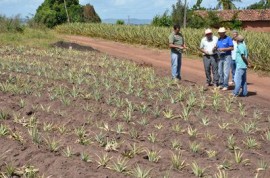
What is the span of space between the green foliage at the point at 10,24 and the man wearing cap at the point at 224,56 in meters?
23.3

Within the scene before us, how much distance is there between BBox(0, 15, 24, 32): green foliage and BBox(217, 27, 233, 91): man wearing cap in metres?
23.3

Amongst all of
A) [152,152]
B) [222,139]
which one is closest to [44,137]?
[152,152]

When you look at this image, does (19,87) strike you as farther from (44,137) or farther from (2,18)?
(2,18)

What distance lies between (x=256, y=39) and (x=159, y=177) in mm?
14903

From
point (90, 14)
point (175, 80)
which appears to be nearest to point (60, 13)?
point (90, 14)

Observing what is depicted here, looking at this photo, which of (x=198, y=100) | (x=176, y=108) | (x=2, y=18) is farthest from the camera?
(x=2, y=18)

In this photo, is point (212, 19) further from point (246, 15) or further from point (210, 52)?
point (210, 52)

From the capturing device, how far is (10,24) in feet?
109

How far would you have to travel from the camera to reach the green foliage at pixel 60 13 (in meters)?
48.8

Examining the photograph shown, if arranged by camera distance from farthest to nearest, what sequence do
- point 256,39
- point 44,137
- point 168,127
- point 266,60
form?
point 256,39 → point 266,60 → point 168,127 → point 44,137

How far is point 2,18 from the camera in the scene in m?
33.8

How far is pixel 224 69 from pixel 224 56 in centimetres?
32

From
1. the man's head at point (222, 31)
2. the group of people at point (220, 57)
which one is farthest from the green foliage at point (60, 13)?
the man's head at point (222, 31)

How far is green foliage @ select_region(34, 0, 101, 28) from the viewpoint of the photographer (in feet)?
160
